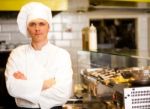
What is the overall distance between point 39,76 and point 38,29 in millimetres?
228

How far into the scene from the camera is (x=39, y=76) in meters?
1.47

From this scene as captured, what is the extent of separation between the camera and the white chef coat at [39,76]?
1.41 meters

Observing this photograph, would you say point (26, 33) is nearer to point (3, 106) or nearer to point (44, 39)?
point (44, 39)

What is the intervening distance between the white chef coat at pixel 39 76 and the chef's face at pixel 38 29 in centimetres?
6

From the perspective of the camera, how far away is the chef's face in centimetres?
146

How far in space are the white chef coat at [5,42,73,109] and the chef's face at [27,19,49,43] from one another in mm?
61

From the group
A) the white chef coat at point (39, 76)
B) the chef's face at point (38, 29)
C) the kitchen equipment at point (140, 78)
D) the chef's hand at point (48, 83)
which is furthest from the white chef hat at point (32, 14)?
the kitchen equipment at point (140, 78)

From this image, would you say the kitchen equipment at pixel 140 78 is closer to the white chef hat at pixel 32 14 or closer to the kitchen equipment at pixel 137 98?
the kitchen equipment at pixel 137 98

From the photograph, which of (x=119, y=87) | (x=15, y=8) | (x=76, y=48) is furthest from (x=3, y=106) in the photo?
(x=76, y=48)

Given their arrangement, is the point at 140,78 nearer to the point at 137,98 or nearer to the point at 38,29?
the point at 137,98

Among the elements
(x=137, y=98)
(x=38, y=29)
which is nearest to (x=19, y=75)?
(x=38, y=29)

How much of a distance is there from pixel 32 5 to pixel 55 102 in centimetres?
50

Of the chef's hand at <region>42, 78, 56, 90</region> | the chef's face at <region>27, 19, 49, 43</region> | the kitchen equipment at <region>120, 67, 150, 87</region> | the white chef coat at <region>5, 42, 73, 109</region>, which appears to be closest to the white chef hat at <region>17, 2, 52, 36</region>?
the chef's face at <region>27, 19, 49, 43</region>

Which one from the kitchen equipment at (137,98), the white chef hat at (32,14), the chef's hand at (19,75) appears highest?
the white chef hat at (32,14)
